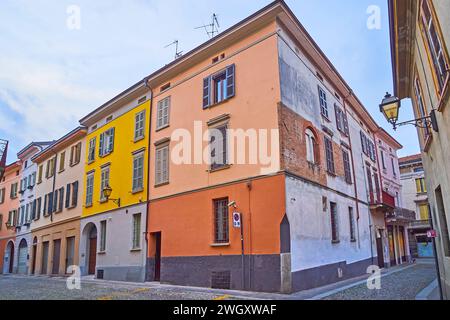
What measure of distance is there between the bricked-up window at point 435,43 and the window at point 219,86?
7.63m

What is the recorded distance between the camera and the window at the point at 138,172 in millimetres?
17547

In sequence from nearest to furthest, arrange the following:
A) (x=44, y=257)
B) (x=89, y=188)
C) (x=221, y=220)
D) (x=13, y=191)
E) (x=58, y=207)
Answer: (x=221, y=220) < (x=89, y=188) < (x=58, y=207) < (x=44, y=257) < (x=13, y=191)

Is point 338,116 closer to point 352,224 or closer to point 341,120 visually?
point 341,120

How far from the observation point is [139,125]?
61.5ft

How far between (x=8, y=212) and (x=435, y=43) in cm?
3794

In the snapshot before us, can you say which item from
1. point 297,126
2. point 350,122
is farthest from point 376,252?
point 297,126

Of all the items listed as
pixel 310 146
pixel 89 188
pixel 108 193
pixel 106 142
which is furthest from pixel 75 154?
pixel 310 146

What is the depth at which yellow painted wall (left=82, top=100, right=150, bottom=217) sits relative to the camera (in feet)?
59.3

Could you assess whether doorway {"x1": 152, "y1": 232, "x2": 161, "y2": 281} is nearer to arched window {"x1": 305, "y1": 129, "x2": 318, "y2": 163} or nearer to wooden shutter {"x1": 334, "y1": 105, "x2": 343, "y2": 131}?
arched window {"x1": 305, "y1": 129, "x2": 318, "y2": 163}

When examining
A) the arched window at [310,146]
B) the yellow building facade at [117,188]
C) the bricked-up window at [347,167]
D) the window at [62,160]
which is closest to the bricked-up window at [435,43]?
the arched window at [310,146]

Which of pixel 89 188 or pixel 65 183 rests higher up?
pixel 65 183

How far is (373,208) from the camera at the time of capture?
21.5m
